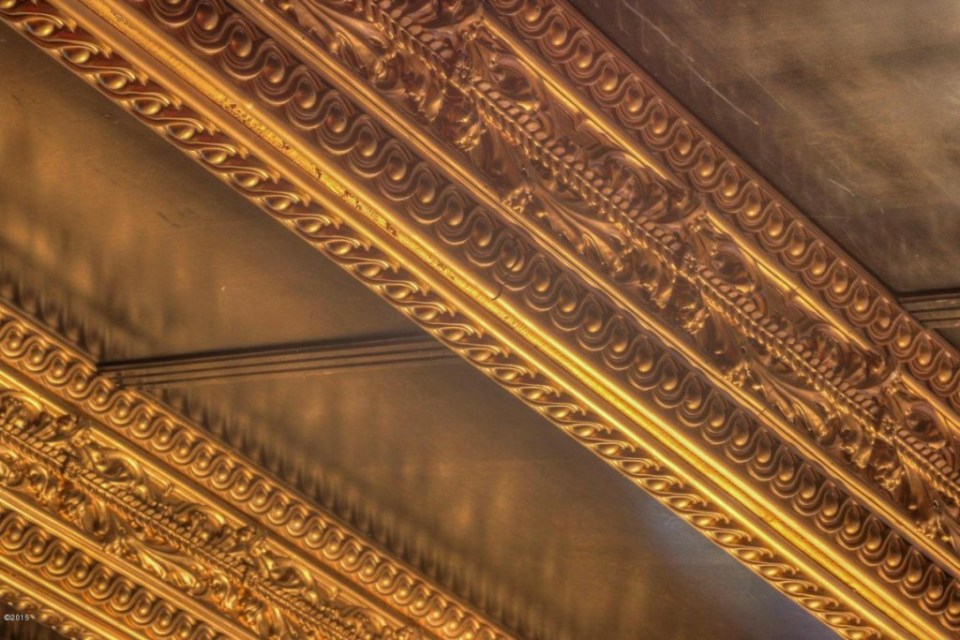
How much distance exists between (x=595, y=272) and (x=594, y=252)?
39 millimetres

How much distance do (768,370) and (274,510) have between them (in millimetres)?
1479

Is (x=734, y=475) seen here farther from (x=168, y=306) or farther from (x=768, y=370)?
(x=168, y=306)

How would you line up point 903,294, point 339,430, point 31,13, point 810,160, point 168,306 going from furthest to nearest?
1. point 339,430
2. point 168,306
3. point 903,294
4. point 810,160
5. point 31,13

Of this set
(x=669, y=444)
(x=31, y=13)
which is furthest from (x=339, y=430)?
(x=31, y=13)

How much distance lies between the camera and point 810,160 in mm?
2752

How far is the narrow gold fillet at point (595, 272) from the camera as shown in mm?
2389

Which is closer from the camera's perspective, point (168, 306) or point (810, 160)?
point (810, 160)

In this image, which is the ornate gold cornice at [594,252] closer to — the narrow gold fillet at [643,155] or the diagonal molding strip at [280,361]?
the narrow gold fillet at [643,155]

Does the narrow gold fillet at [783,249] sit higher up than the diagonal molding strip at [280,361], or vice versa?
the narrow gold fillet at [783,249]

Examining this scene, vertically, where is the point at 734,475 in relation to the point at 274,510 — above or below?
above

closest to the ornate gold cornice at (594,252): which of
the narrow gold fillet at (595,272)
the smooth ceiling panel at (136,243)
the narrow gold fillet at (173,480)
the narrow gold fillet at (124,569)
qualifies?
the narrow gold fillet at (595,272)

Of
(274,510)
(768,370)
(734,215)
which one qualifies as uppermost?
(734,215)

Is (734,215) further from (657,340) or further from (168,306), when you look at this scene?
(168,306)

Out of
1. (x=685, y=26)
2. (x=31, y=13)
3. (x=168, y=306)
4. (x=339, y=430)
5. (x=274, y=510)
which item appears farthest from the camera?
(x=274, y=510)
